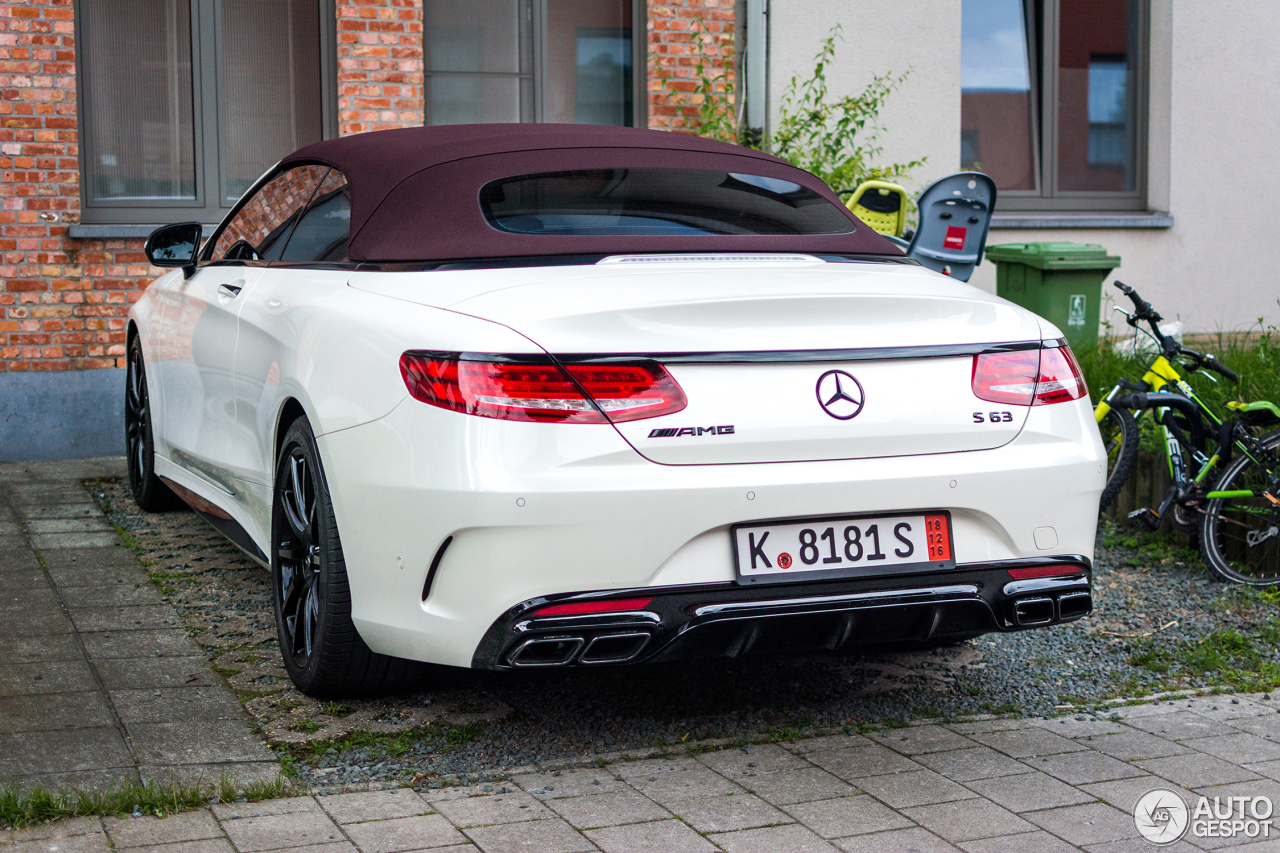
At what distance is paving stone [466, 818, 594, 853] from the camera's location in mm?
2809

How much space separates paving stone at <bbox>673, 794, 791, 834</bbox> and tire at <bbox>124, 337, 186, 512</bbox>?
352 cm

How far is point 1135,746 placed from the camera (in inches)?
137

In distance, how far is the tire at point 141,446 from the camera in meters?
5.96

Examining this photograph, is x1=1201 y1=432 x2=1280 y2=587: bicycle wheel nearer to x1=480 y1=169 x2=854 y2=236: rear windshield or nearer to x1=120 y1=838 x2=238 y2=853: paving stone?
x1=480 y1=169 x2=854 y2=236: rear windshield

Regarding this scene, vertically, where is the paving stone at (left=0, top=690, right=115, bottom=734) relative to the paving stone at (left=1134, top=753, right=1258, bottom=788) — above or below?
above

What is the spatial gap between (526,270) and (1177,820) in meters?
1.89

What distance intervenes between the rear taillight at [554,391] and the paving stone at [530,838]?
843 millimetres

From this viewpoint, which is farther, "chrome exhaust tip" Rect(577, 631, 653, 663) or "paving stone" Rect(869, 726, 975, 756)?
"paving stone" Rect(869, 726, 975, 756)

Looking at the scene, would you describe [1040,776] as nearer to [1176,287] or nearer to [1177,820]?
[1177,820]

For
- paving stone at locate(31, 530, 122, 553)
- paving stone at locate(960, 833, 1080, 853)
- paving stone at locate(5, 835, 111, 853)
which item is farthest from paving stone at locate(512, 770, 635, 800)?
paving stone at locate(31, 530, 122, 553)

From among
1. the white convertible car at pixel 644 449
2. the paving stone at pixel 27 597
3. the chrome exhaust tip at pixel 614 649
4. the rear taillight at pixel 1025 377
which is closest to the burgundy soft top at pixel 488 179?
the white convertible car at pixel 644 449

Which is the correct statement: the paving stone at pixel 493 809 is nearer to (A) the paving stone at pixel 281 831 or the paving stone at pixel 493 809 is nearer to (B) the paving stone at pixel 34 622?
(A) the paving stone at pixel 281 831

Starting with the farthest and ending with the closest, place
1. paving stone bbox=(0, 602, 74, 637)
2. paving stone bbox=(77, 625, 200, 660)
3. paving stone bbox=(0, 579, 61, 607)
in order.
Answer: paving stone bbox=(0, 579, 61, 607) → paving stone bbox=(0, 602, 74, 637) → paving stone bbox=(77, 625, 200, 660)

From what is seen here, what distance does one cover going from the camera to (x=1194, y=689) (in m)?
4.01
